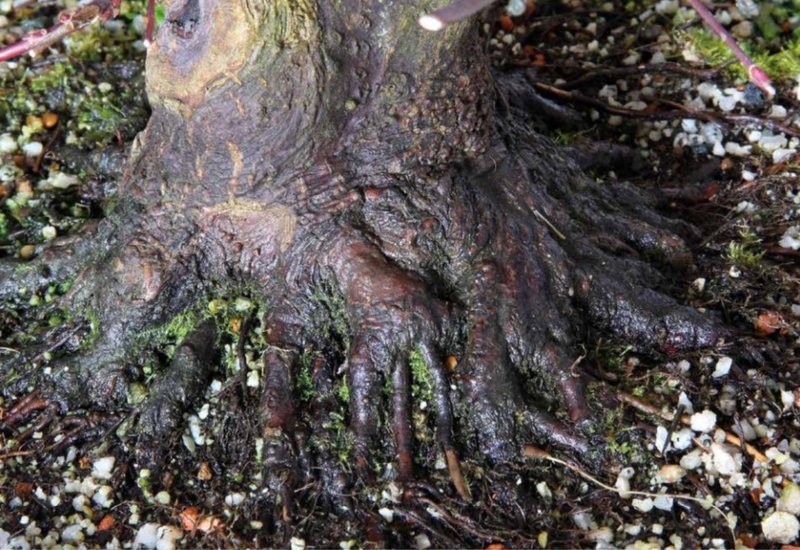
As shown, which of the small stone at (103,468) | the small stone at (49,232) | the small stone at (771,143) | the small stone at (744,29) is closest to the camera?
the small stone at (103,468)

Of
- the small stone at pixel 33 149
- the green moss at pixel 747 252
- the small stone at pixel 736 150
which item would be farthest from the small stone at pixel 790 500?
the small stone at pixel 33 149

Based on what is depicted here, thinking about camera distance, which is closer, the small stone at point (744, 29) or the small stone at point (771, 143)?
the small stone at point (771, 143)

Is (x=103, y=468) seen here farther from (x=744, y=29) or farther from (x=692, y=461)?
(x=744, y=29)

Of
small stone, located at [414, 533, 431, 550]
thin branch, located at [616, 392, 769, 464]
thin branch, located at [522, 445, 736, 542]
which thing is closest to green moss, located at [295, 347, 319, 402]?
small stone, located at [414, 533, 431, 550]

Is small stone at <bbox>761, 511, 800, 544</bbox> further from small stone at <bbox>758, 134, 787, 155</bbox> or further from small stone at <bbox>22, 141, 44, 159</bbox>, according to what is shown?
small stone at <bbox>22, 141, 44, 159</bbox>

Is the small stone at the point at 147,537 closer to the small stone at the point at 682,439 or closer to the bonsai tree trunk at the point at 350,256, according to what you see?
the bonsai tree trunk at the point at 350,256

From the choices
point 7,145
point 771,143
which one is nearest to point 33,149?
point 7,145

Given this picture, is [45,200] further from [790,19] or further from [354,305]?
[790,19]

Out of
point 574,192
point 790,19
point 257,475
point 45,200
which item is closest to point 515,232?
point 574,192
